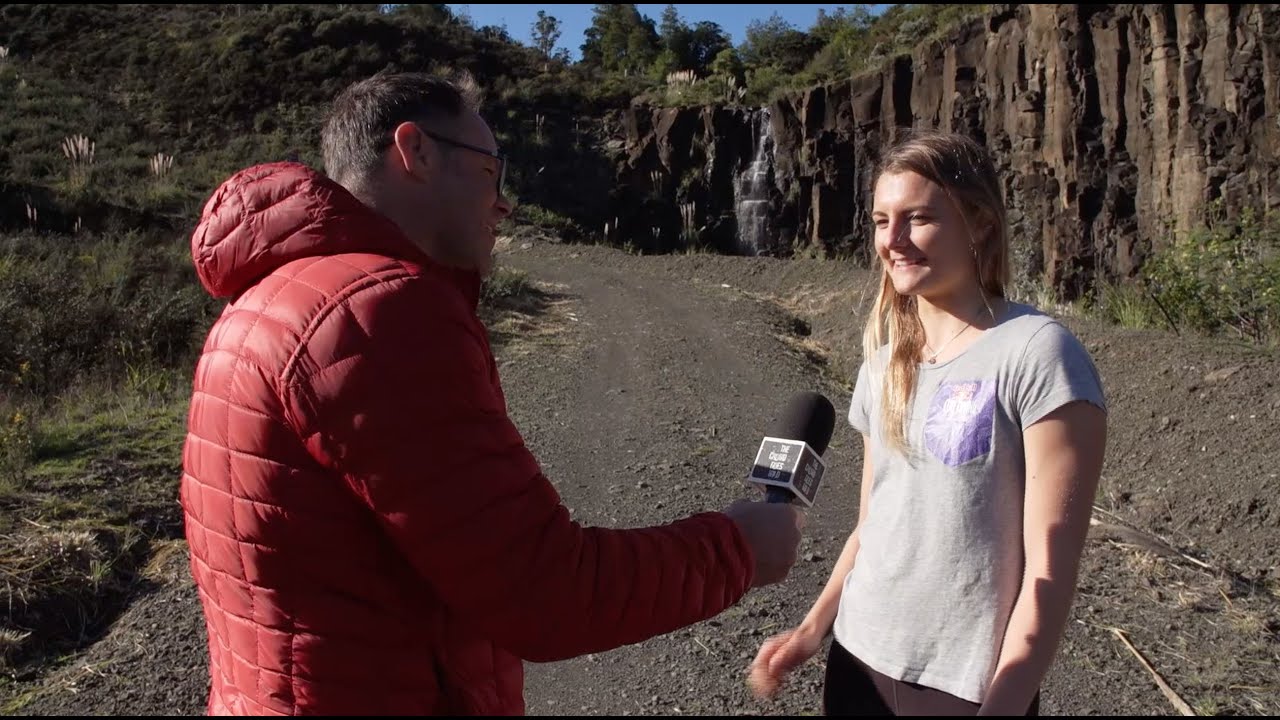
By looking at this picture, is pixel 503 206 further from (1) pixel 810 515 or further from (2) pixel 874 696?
(1) pixel 810 515

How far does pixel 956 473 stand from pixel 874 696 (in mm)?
540

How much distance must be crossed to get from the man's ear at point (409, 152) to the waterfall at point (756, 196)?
25.3m

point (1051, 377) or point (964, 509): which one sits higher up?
point (1051, 377)

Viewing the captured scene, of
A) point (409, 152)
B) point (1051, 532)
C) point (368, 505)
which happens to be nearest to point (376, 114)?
point (409, 152)

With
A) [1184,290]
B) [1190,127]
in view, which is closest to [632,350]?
[1184,290]

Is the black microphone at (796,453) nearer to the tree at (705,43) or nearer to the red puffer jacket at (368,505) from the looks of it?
the red puffer jacket at (368,505)

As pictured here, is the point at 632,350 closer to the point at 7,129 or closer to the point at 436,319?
the point at 436,319

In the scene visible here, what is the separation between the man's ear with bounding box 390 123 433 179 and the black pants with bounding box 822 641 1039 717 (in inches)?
56.6

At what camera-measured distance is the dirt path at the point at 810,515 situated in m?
4.00

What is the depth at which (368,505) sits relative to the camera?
1535 millimetres

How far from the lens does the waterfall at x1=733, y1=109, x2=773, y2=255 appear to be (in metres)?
27.1

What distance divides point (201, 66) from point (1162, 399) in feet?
108

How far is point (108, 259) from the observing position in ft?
47.3

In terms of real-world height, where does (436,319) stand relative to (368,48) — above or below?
below
